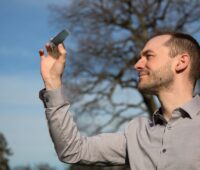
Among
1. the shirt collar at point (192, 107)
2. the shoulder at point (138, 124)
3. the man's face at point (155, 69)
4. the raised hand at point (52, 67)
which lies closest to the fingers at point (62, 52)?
the raised hand at point (52, 67)

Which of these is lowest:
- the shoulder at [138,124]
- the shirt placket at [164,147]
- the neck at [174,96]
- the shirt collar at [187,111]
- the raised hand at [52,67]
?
the shirt placket at [164,147]

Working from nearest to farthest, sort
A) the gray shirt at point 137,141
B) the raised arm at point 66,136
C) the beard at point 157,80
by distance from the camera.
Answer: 1. the gray shirt at point 137,141
2. the raised arm at point 66,136
3. the beard at point 157,80

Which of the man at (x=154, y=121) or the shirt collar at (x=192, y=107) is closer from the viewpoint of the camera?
the man at (x=154, y=121)

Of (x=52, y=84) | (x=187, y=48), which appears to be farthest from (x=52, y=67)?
(x=187, y=48)

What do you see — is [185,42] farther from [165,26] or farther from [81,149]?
[165,26]

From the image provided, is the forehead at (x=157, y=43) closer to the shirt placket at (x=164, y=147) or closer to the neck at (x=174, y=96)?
the neck at (x=174, y=96)

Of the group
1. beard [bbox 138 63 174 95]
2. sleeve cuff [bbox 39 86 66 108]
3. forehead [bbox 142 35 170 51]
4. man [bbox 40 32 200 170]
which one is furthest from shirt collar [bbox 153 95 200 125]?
sleeve cuff [bbox 39 86 66 108]

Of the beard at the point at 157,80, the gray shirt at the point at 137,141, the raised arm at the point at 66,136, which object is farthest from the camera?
the beard at the point at 157,80

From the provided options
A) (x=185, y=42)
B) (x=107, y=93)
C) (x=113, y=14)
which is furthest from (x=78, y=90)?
(x=185, y=42)

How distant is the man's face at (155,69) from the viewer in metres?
2.64

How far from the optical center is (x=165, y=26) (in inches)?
649

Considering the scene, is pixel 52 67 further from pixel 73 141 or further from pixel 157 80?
pixel 157 80

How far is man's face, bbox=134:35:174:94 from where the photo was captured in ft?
8.66

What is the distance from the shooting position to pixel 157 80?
264 cm
